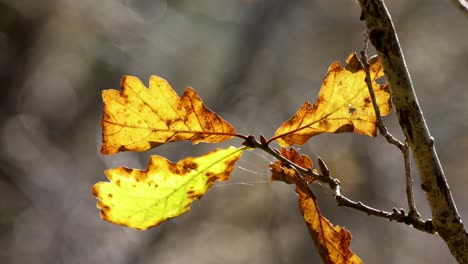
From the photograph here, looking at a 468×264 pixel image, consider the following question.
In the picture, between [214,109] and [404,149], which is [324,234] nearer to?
[404,149]

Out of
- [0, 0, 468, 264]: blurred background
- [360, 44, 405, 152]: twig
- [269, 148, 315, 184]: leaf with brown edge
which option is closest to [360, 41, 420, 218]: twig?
[360, 44, 405, 152]: twig

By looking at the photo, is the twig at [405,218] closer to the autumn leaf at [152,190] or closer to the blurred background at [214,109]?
the autumn leaf at [152,190]

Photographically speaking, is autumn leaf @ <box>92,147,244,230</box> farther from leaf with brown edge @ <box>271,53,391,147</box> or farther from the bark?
the bark

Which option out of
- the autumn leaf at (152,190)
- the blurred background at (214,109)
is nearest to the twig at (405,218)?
the autumn leaf at (152,190)

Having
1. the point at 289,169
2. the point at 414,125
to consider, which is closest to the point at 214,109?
the point at 289,169

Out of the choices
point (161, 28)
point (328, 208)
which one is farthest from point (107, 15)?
point (328, 208)

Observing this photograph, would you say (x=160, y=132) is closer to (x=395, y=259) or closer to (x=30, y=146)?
(x=395, y=259)
